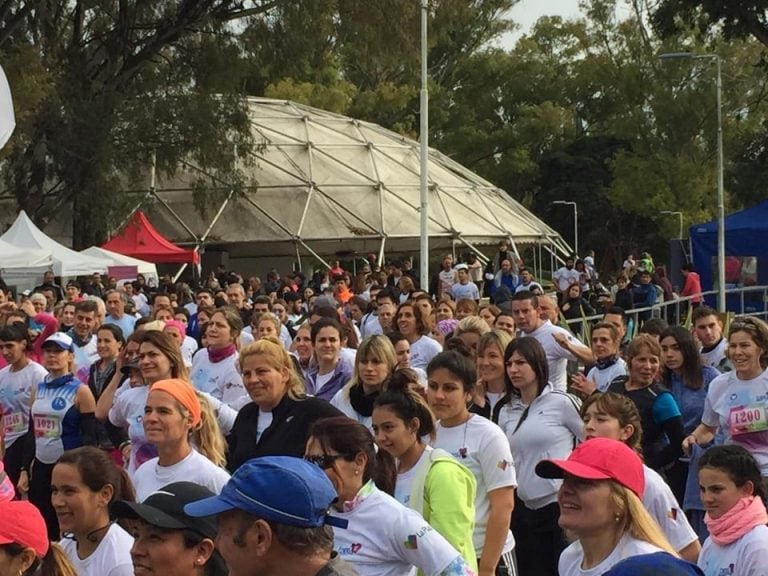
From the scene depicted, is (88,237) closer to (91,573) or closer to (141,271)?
(141,271)

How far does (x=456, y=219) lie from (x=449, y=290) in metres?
21.1

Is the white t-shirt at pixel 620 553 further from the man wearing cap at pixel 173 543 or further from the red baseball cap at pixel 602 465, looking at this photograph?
the man wearing cap at pixel 173 543

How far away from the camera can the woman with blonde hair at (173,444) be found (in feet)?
18.8

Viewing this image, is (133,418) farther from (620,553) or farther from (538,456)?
(620,553)

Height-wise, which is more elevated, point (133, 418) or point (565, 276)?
point (565, 276)

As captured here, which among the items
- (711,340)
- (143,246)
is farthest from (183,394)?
(143,246)

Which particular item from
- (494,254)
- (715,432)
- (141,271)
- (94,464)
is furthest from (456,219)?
(94,464)

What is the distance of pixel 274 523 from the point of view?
10.0 ft

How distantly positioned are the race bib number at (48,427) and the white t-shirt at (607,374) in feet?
12.0

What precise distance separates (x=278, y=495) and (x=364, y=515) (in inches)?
63.7

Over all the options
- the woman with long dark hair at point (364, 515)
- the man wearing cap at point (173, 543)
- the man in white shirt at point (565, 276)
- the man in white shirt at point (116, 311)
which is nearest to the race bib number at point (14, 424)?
the man in white shirt at point (116, 311)

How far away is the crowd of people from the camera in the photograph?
12.0 feet

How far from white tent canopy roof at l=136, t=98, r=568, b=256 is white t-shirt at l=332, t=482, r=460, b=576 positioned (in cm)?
3440

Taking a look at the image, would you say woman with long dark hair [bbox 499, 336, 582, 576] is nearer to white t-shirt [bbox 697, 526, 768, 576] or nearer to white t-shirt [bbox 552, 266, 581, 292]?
white t-shirt [bbox 697, 526, 768, 576]
